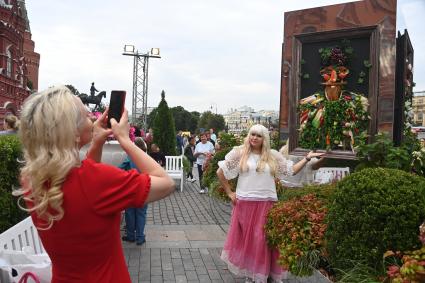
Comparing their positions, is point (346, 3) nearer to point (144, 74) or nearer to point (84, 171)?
point (84, 171)

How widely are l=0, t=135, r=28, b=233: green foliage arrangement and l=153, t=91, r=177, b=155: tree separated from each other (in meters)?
10.9

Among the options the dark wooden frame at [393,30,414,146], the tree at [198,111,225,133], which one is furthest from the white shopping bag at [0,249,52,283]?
the tree at [198,111,225,133]

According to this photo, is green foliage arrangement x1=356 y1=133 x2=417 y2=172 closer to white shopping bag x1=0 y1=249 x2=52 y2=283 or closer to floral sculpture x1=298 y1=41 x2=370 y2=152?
floral sculpture x1=298 y1=41 x2=370 y2=152

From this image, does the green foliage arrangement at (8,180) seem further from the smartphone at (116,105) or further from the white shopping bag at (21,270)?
the smartphone at (116,105)

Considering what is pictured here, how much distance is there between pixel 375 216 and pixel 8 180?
3.73 metres

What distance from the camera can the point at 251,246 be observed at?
503cm

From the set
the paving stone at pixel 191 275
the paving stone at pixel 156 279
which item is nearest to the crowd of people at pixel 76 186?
the paving stone at pixel 156 279

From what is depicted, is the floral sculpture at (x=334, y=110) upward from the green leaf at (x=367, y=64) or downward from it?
downward

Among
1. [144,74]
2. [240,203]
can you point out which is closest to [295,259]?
[240,203]

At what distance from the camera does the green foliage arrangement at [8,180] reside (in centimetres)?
468

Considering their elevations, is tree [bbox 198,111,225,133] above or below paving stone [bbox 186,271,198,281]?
above

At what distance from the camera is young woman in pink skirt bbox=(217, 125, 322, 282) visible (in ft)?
16.2

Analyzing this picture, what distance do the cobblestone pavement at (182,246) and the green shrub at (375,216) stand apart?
2.60 ft

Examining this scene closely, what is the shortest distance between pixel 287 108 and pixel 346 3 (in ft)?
6.69
